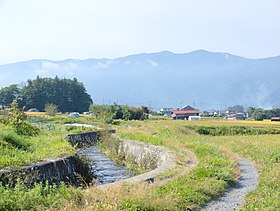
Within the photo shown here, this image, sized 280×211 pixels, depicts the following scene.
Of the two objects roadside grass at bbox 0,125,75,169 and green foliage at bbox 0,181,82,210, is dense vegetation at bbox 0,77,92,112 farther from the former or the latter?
green foliage at bbox 0,181,82,210

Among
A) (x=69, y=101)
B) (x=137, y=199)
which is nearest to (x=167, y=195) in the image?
(x=137, y=199)

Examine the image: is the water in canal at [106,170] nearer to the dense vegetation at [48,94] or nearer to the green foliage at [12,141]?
the green foliage at [12,141]

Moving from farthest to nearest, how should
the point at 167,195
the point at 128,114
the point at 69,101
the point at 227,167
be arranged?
the point at 69,101 → the point at 128,114 → the point at 227,167 → the point at 167,195

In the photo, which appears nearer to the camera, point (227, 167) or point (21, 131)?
point (227, 167)


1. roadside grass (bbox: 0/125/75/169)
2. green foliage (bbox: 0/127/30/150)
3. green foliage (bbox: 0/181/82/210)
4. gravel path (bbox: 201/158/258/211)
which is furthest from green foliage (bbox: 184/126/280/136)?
green foliage (bbox: 0/181/82/210)

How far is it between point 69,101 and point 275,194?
93.9m

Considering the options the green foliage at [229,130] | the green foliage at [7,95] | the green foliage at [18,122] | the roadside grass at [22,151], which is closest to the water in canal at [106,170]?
the roadside grass at [22,151]

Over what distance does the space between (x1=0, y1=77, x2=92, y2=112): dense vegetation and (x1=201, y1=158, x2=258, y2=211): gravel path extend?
84.5 meters

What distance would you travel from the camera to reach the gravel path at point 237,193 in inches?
392

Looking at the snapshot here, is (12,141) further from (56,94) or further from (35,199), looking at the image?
(56,94)

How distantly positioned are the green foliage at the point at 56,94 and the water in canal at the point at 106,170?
75.5 m

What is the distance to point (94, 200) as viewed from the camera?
26.4 feet

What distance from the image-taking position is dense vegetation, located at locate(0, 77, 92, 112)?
97750 millimetres

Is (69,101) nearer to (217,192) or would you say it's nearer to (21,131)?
(21,131)
